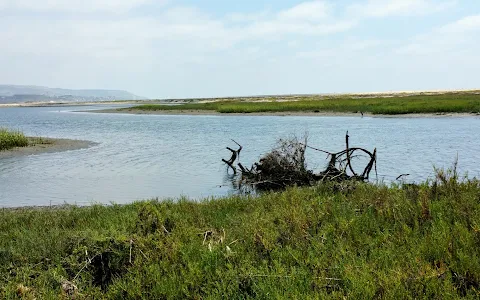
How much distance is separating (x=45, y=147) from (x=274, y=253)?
3066cm

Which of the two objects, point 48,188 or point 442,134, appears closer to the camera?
point 48,188

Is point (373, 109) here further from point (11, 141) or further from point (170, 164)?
point (11, 141)

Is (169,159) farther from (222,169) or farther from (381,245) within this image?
(381,245)

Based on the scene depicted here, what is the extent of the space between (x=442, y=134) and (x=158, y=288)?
3247 cm

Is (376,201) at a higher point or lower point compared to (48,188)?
higher

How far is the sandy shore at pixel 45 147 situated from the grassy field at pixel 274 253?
2297 centimetres

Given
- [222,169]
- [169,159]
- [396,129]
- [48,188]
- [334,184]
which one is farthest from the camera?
[396,129]

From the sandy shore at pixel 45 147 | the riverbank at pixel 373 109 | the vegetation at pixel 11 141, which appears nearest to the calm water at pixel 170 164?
the sandy shore at pixel 45 147

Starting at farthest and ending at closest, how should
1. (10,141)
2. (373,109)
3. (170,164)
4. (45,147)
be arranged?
(373,109), (45,147), (10,141), (170,164)

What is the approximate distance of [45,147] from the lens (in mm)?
34094

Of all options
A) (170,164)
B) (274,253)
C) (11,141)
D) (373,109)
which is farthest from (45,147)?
(373,109)

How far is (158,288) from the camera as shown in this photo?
627 centimetres

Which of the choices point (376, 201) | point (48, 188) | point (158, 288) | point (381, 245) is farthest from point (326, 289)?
point (48, 188)

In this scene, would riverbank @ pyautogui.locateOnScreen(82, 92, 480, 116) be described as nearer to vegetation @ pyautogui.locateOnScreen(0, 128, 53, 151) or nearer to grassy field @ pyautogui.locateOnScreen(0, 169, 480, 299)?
vegetation @ pyautogui.locateOnScreen(0, 128, 53, 151)
